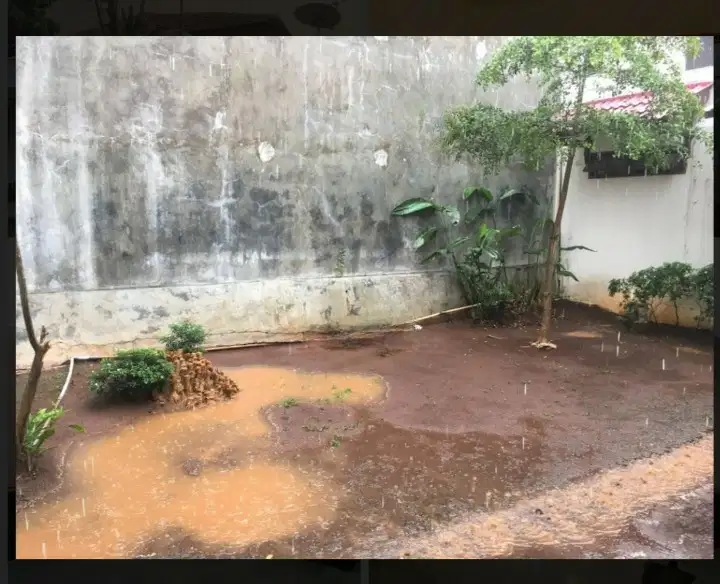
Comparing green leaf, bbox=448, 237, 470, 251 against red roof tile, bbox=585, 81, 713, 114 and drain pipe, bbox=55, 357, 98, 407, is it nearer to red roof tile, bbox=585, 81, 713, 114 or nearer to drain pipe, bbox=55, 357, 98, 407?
red roof tile, bbox=585, 81, 713, 114

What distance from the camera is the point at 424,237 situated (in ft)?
11.4

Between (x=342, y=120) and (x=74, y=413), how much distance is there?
2142 millimetres

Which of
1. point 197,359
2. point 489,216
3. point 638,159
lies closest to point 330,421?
point 197,359

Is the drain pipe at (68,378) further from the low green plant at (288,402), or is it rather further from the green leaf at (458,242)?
the green leaf at (458,242)

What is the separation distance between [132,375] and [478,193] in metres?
2.22

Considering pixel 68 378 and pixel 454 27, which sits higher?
pixel 454 27

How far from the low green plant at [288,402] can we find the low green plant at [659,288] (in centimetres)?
186

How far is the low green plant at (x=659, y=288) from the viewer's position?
8.45 feet

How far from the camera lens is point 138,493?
247 centimetres

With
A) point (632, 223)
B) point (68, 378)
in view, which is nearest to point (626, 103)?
point (632, 223)

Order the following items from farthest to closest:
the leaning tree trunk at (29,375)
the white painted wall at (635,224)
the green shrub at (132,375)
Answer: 1. the green shrub at (132,375)
2. the white painted wall at (635,224)
3. the leaning tree trunk at (29,375)

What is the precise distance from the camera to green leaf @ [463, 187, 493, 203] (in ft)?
11.1

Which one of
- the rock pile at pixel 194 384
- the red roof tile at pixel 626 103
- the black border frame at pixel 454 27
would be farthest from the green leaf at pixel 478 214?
the rock pile at pixel 194 384

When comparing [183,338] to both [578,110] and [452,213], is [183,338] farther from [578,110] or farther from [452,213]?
[578,110]
